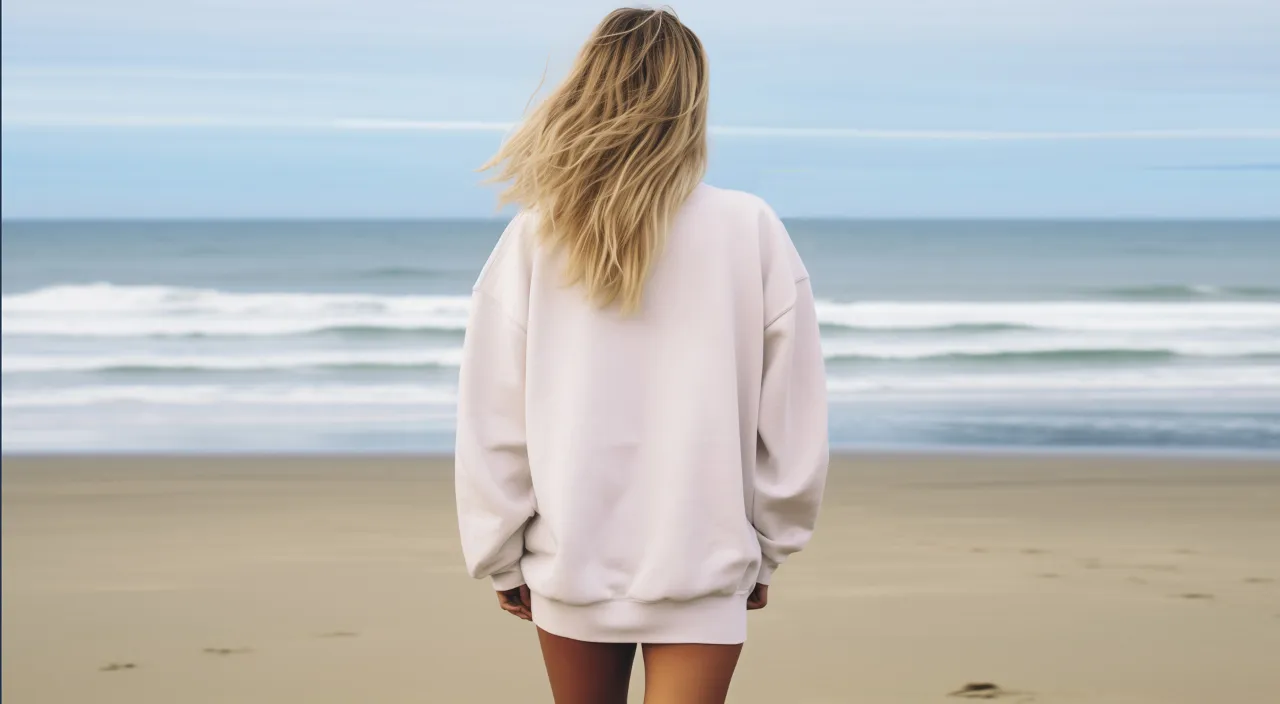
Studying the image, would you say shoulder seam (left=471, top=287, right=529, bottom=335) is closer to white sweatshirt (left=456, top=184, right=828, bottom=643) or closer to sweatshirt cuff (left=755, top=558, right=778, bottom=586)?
white sweatshirt (left=456, top=184, right=828, bottom=643)

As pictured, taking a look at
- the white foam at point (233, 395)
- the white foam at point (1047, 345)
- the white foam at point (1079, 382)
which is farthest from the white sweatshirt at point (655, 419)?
the white foam at point (1047, 345)

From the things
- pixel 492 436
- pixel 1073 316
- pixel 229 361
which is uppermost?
pixel 492 436

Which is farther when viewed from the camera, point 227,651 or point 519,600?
point 227,651

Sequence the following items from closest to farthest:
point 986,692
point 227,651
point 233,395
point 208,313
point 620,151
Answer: point 620,151
point 986,692
point 227,651
point 233,395
point 208,313

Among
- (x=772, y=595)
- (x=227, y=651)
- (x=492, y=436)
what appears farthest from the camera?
(x=772, y=595)

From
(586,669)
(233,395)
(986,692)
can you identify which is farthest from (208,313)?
(586,669)

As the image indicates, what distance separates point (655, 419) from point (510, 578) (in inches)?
13.6

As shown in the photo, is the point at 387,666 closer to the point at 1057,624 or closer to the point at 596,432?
the point at 1057,624

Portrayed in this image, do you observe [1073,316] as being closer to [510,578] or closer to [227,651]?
[227,651]

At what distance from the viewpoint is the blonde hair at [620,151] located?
66.4 inches

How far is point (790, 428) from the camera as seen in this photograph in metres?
1.83

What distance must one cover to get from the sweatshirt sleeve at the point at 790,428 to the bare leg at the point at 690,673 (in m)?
0.14

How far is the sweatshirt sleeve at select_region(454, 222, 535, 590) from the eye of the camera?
70.9 inches

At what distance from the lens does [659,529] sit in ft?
5.71
